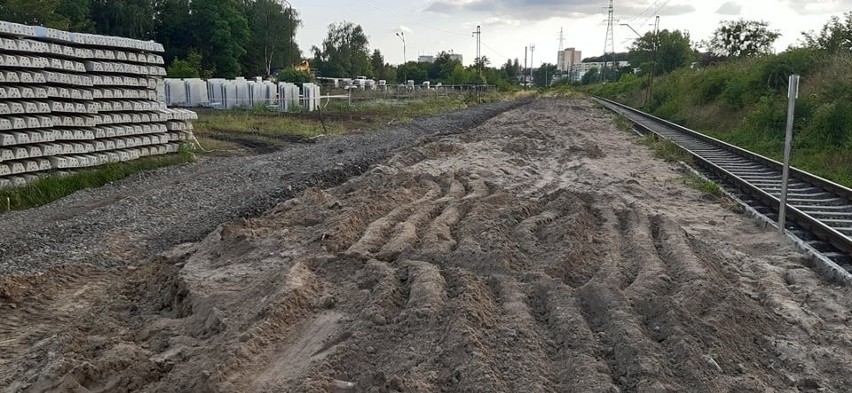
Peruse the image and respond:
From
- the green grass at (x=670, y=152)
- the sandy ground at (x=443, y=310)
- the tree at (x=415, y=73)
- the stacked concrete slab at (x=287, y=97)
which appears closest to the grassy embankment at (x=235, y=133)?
the stacked concrete slab at (x=287, y=97)

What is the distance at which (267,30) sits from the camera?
76.4m

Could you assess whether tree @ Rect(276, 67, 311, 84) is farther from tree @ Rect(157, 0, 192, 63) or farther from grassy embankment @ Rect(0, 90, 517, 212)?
tree @ Rect(157, 0, 192, 63)

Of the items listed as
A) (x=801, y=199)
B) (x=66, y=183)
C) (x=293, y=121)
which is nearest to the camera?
(x=801, y=199)

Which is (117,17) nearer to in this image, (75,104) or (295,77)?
(295,77)

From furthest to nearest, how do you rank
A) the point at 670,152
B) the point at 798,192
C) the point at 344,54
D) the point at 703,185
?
the point at 344,54
the point at 670,152
the point at 703,185
the point at 798,192

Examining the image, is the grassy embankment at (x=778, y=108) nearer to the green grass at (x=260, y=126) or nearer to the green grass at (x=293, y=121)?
the green grass at (x=293, y=121)

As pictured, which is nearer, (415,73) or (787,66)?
(787,66)

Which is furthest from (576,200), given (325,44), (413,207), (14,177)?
(325,44)

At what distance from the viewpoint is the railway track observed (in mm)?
7592

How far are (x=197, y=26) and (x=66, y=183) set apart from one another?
61.2 metres

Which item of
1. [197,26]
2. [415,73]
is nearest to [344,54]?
[415,73]

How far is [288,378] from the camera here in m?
3.94

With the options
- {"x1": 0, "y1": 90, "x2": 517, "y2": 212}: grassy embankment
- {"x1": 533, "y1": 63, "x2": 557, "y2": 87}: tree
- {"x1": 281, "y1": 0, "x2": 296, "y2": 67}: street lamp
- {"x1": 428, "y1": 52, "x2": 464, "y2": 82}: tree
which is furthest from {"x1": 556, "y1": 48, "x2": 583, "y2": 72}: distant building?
{"x1": 0, "y1": 90, "x2": 517, "y2": 212}: grassy embankment

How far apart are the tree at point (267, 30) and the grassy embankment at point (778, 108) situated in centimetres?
5209
